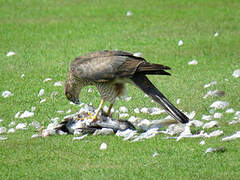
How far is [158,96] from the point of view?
8.62 meters

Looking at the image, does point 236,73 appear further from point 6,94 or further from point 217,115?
point 6,94

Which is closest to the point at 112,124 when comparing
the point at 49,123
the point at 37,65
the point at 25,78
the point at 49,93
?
the point at 49,123

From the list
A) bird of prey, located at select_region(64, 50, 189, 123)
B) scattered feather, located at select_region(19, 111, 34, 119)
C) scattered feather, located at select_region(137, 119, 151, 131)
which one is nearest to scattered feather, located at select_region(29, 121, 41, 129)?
scattered feather, located at select_region(19, 111, 34, 119)

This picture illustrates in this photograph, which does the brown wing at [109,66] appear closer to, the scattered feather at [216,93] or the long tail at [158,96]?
the long tail at [158,96]

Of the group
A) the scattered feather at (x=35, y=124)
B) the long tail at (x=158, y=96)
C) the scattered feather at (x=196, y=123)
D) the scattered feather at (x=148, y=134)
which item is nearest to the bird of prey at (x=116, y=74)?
the long tail at (x=158, y=96)

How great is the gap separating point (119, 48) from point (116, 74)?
585 centimetres

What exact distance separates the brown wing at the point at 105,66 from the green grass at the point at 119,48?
0.94 m

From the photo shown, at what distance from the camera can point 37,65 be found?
1359 centimetres

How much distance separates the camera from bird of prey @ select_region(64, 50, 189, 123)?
8523 mm

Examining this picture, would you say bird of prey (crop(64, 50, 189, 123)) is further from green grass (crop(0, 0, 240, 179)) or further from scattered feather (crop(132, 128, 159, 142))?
green grass (crop(0, 0, 240, 179))

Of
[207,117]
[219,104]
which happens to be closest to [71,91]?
[207,117]

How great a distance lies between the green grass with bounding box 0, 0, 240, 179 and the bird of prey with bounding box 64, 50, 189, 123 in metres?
0.66

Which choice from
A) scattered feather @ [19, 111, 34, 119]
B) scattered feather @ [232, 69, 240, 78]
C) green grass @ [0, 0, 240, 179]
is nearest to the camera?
green grass @ [0, 0, 240, 179]

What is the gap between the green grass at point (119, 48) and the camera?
724 cm
